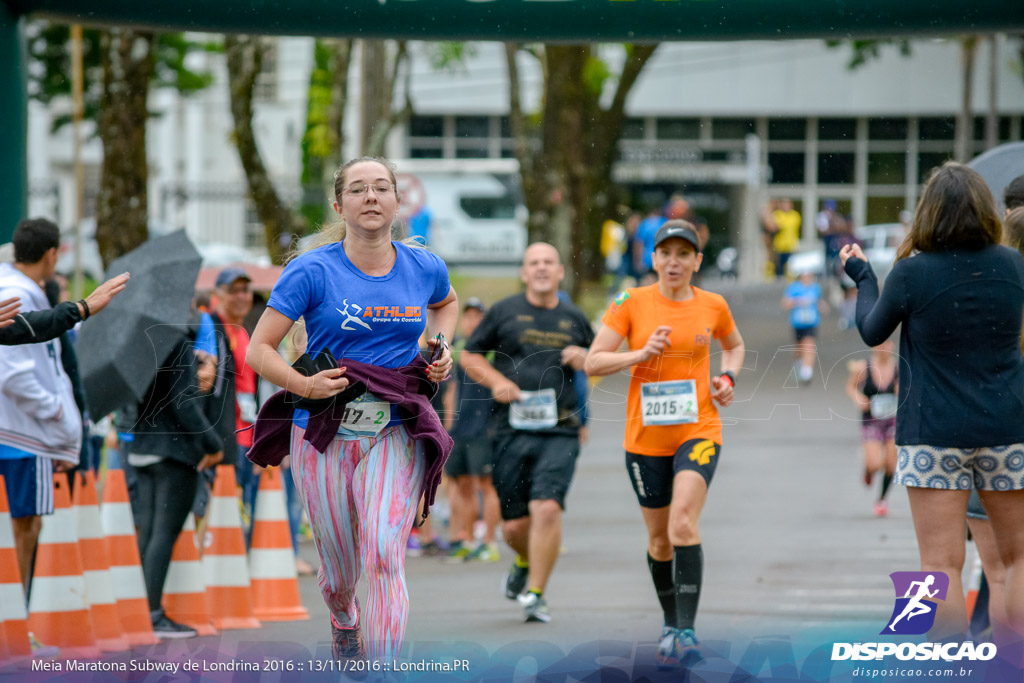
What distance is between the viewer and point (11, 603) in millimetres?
6117

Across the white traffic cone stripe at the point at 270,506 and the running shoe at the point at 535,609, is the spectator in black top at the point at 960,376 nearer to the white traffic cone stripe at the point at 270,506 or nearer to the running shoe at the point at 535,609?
the running shoe at the point at 535,609

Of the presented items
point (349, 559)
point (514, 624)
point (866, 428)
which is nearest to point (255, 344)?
point (349, 559)

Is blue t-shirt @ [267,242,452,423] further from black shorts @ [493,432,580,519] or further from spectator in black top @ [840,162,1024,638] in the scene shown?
black shorts @ [493,432,580,519]

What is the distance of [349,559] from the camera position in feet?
16.8

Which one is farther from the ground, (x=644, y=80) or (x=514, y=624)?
(x=644, y=80)

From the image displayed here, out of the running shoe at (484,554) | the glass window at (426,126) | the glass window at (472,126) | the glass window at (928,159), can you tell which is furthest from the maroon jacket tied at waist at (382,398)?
the glass window at (426,126)

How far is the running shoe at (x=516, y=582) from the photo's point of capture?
7762mm

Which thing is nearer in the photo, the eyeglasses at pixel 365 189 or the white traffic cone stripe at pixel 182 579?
the eyeglasses at pixel 365 189

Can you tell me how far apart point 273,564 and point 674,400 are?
2.83 m

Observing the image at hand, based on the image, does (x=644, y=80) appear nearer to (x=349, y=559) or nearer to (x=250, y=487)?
(x=250, y=487)

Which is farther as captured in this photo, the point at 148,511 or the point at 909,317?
the point at 148,511

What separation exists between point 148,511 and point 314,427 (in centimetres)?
271

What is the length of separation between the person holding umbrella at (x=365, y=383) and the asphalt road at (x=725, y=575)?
0.73m

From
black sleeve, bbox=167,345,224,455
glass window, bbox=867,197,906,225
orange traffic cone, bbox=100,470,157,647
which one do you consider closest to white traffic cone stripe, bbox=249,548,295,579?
orange traffic cone, bbox=100,470,157,647
